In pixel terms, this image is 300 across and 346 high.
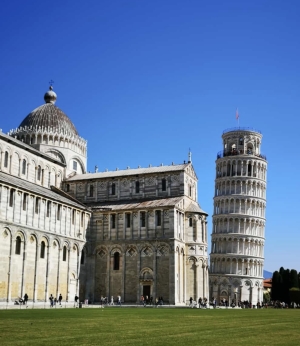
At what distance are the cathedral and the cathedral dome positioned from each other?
15cm

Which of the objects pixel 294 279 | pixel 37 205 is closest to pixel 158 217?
pixel 37 205

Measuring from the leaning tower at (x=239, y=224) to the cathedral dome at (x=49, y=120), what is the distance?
34950 mm

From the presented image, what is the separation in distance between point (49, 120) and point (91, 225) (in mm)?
16401

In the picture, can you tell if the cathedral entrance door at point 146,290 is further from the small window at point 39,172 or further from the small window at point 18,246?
the small window at point 39,172

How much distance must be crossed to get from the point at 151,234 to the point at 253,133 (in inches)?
1835

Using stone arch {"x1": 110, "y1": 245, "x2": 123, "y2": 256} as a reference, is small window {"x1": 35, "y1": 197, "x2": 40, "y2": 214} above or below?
above

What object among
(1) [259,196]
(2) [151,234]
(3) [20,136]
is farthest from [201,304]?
(1) [259,196]

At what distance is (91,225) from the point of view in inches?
2522

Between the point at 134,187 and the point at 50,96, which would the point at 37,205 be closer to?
the point at 134,187

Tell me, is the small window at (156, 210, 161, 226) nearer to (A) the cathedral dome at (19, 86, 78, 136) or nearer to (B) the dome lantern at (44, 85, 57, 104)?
(A) the cathedral dome at (19, 86, 78, 136)

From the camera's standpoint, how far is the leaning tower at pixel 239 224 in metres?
93.1

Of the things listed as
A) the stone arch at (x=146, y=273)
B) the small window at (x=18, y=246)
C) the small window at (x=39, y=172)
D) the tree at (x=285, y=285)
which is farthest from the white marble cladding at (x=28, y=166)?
the tree at (x=285, y=285)

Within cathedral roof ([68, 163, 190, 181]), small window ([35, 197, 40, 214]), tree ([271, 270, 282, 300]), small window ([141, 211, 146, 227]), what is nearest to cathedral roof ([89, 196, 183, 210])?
small window ([141, 211, 146, 227])

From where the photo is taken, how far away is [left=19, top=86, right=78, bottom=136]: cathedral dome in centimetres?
7075
